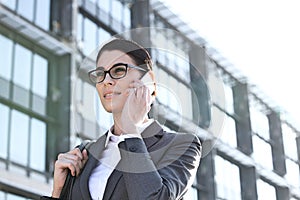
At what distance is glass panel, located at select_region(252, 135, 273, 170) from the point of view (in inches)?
1361

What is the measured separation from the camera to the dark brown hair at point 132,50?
2.05 metres

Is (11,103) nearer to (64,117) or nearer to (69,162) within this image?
(64,117)

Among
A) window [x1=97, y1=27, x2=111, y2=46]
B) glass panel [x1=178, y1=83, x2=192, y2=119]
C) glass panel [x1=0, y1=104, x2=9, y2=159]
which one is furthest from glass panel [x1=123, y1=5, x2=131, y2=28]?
glass panel [x1=178, y1=83, x2=192, y2=119]

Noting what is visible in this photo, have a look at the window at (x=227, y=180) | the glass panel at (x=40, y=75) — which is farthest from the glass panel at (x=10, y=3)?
the window at (x=227, y=180)

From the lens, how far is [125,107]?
1.98 meters

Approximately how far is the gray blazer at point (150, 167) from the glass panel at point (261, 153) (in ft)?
106

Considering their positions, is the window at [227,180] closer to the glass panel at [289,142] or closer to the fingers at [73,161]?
the glass panel at [289,142]

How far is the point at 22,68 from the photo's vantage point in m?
20.9

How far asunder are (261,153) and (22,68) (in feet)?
57.2

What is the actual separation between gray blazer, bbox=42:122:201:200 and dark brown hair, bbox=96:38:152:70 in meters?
0.18

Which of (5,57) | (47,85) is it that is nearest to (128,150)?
(5,57)

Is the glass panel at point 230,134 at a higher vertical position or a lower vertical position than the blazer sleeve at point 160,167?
higher

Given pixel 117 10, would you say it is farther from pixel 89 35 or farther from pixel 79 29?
pixel 79 29

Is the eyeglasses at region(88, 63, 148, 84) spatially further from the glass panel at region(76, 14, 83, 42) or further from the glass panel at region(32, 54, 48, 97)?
the glass panel at region(76, 14, 83, 42)
